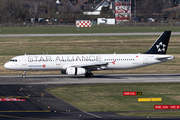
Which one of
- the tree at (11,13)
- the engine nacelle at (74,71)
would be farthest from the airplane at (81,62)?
the tree at (11,13)

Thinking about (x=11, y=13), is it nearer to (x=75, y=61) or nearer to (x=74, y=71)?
(x=75, y=61)

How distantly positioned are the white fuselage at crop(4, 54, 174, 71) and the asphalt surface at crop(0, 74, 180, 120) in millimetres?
1975

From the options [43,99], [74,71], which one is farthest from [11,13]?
[43,99]

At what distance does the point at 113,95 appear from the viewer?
120 feet

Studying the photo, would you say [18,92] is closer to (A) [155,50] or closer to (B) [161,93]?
(B) [161,93]

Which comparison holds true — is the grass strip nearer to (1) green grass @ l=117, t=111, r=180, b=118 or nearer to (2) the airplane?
(1) green grass @ l=117, t=111, r=180, b=118

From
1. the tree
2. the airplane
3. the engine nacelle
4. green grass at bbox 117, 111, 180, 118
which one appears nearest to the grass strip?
green grass at bbox 117, 111, 180, 118

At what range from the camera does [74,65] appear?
5044 cm

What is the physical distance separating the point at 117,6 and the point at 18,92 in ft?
477

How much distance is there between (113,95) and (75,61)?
1542cm

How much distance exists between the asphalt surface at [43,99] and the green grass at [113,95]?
5.20 feet

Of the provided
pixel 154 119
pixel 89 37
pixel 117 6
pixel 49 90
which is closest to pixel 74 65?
pixel 49 90

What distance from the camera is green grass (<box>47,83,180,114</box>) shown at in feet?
102

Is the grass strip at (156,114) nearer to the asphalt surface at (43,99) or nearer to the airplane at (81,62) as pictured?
the asphalt surface at (43,99)
